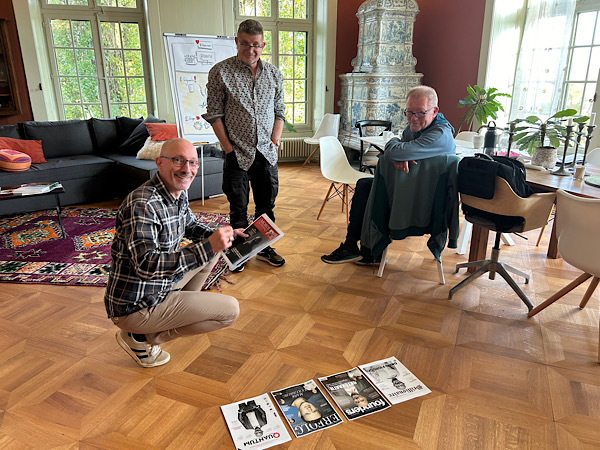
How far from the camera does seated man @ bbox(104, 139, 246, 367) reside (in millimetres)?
1685

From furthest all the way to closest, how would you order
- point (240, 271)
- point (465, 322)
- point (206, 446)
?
1. point (240, 271)
2. point (465, 322)
3. point (206, 446)

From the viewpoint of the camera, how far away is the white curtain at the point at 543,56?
4.47m

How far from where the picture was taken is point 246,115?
2.80 m

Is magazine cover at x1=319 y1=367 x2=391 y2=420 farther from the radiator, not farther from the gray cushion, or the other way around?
the radiator

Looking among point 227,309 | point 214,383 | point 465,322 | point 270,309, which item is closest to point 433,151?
point 465,322

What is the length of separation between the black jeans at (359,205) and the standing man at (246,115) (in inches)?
24.1

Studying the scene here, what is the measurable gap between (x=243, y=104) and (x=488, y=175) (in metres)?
1.56

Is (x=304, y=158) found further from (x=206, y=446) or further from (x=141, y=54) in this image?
(x=206, y=446)

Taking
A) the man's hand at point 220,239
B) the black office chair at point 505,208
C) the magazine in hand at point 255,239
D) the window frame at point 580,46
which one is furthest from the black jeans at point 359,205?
the window frame at point 580,46

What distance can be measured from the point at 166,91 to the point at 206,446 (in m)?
5.46

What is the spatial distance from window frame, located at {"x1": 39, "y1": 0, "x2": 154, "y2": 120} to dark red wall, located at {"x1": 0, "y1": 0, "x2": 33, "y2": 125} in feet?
1.31

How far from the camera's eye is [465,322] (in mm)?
2492

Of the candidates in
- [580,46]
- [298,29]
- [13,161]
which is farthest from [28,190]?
[580,46]

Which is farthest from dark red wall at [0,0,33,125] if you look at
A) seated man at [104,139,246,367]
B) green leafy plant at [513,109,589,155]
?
green leafy plant at [513,109,589,155]
